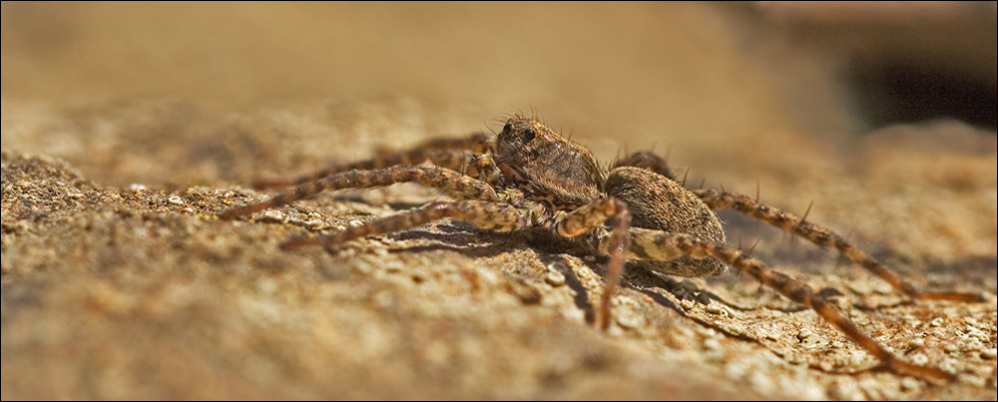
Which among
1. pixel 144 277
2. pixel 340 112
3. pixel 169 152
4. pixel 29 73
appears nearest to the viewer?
pixel 144 277

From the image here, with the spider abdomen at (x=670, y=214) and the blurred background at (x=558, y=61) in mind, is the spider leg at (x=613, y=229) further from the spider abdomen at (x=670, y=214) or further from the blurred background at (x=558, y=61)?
the blurred background at (x=558, y=61)

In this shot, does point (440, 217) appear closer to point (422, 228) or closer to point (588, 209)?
point (422, 228)

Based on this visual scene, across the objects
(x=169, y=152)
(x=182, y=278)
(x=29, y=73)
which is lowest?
(x=182, y=278)

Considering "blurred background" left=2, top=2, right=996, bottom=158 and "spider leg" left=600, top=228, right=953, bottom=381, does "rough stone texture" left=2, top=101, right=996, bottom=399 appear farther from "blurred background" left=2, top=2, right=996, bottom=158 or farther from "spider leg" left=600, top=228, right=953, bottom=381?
"blurred background" left=2, top=2, right=996, bottom=158

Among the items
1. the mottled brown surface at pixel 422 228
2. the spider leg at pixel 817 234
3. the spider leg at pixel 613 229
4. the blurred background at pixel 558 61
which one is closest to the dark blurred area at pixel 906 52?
the blurred background at pixel 558 61

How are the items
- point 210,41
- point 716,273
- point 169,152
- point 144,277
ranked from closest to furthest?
1. point 144,277
2. point 716,273
3. point 169,152
4. point 210,41

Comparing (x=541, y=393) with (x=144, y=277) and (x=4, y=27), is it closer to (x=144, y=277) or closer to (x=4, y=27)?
(x=144, y=277)

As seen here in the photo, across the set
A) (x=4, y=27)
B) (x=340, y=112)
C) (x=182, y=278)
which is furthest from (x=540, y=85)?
(x=182, y=278)

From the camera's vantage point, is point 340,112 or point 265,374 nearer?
point 265,374
